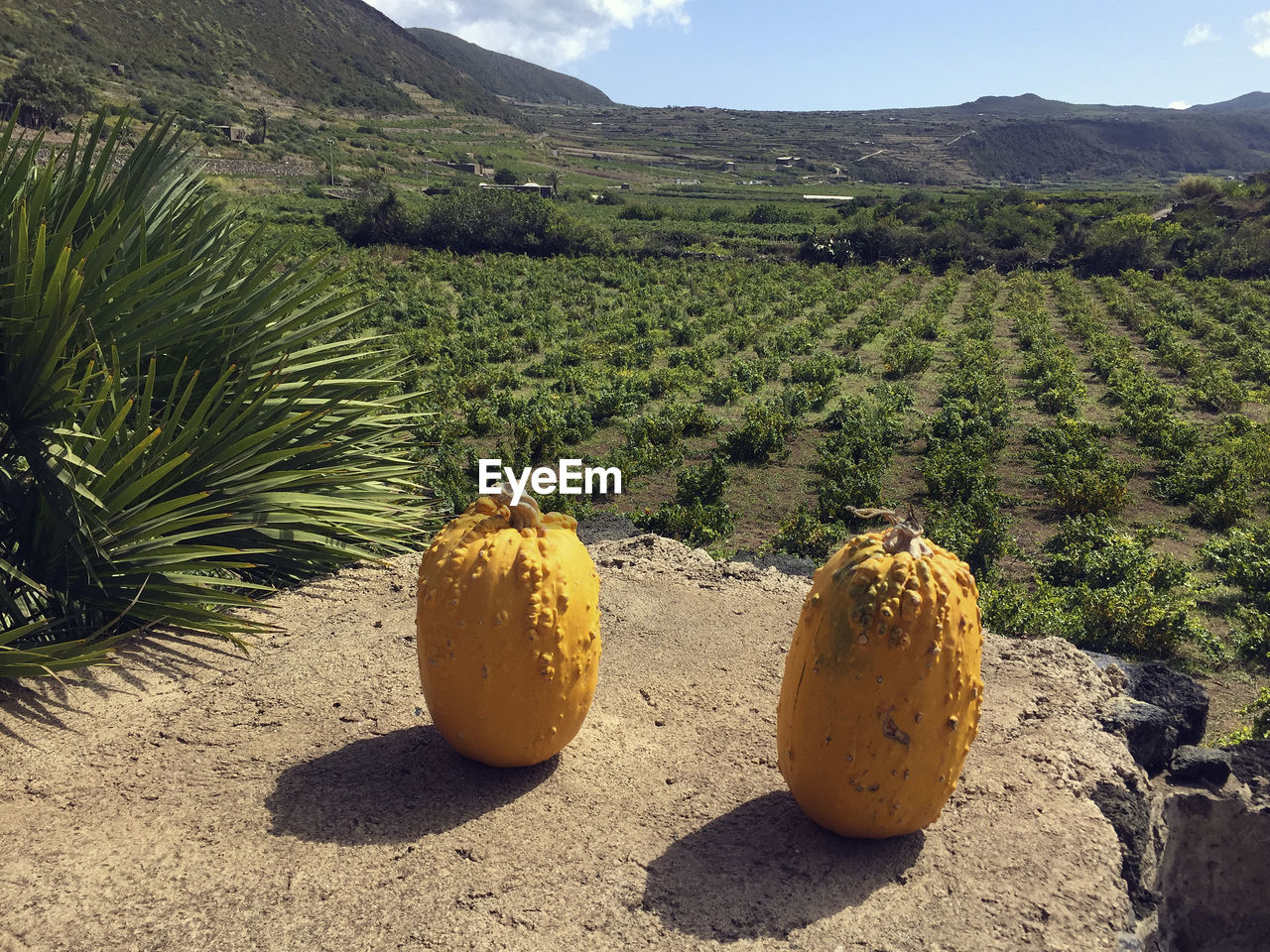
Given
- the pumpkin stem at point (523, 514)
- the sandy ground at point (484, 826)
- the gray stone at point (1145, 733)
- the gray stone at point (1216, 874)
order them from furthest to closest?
the gray stone at point (1145, 733) < the gray stone at point (1216, 874) < the pumpkin stem at point (523, 514) < the sandy ground at point (484, 826)

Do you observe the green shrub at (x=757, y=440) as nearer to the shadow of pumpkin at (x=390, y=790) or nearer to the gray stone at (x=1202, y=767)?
the gray stone at (x=1202, y=767)

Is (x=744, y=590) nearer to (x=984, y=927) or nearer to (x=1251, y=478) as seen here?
(x=984, y=927)

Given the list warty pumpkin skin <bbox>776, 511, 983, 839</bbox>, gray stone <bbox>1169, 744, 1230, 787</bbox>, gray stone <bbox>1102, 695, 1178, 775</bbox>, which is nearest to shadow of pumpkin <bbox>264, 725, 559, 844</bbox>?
warty pumpkin skin <bbox>776, 511, 983, 839</bbox>

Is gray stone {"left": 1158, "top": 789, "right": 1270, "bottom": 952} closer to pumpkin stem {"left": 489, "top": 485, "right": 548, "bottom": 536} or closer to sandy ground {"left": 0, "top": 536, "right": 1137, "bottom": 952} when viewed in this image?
sandy ground {"left": 0, "top": 536, "right": 1137, "bottom": 952}

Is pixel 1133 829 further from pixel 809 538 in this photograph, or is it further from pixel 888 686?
pixel 809 538

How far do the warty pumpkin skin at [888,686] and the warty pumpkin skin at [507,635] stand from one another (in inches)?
34.4

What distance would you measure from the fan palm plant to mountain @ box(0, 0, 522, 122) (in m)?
74.8

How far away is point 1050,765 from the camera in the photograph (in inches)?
145

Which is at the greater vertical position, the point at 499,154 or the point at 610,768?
the point at 499,154

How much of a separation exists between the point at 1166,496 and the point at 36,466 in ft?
40.1

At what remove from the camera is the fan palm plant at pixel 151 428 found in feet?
12.3

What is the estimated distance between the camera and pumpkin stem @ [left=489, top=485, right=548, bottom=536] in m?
3.44

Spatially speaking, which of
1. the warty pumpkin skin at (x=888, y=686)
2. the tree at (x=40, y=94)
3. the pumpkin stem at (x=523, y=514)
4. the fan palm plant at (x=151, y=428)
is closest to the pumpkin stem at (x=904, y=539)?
the warty pumpkin skin at (x=888, y=686)

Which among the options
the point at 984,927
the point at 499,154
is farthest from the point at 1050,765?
the point at 499,154
